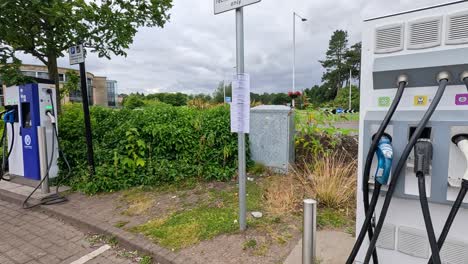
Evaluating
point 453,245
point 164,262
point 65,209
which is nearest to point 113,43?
point 65,209

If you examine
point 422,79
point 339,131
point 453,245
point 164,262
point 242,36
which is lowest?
point 164,262

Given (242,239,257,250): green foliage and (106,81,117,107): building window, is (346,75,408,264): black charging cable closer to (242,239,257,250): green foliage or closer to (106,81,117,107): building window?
(242,239,257,250): green foliage

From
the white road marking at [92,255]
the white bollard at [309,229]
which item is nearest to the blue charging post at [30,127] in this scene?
the white road marking at [92,255]

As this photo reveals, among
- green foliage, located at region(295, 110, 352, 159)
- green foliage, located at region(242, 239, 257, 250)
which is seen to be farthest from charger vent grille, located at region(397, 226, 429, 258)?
green foliage, located at region(295, 110, 352, 159)

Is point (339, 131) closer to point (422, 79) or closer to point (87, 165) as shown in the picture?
point (422, 79)

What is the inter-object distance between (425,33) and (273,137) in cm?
347

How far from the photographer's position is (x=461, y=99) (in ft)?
4.56

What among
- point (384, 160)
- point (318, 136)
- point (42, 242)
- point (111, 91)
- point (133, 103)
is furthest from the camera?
point (111, 91)

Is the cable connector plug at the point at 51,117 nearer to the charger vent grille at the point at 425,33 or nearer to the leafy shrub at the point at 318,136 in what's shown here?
the leafy shrub at the point at 318,136

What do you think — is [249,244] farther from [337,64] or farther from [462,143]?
[337,64]

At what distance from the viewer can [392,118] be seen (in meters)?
1.53

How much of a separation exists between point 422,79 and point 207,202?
3013 millimetres

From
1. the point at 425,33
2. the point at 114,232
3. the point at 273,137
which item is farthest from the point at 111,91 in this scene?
the point at 425,33

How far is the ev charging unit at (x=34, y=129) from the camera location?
4301 millimetres
